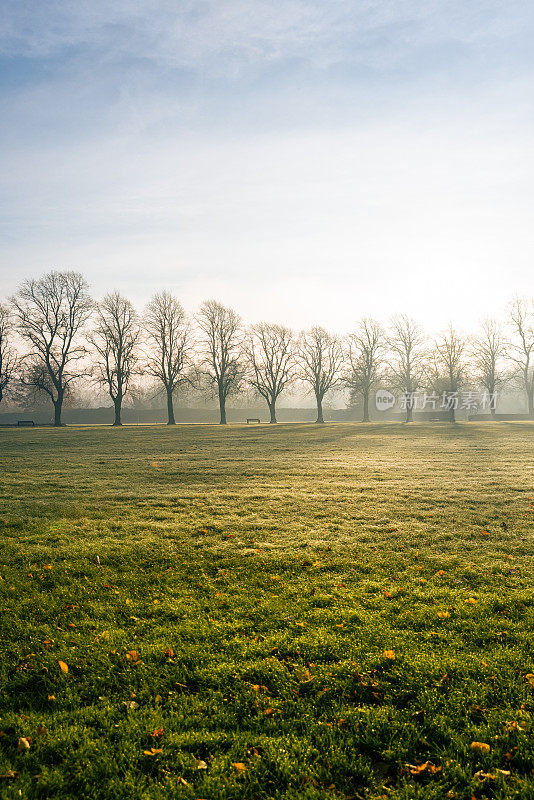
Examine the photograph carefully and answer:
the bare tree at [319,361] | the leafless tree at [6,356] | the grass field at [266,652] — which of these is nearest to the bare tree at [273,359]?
the bare tree at [319,361]

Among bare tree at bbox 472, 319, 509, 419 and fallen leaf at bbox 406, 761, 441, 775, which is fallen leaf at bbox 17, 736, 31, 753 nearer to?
fallen leaf at bbox 406, 761, 441, 775

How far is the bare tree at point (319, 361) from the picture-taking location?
6094 cm

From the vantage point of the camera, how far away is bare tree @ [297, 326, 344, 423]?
6094cm

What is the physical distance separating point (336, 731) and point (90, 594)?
415cm

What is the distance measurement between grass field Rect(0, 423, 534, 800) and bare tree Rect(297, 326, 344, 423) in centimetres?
4982

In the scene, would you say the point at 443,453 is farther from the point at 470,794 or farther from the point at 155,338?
the point at 155,338

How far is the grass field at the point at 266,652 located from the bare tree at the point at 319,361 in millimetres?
49819

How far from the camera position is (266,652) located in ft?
15.8

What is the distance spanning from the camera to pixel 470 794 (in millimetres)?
3105

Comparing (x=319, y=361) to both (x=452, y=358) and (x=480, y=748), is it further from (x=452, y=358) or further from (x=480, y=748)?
(x=480, y=748)

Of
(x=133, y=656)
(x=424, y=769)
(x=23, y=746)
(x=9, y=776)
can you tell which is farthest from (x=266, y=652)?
(x=9, y=776)

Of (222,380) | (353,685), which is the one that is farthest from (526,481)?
(222,380)

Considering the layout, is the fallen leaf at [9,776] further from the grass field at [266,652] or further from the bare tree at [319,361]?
the bare tree at [319,361]

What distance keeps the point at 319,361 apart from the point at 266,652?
57.3 m
